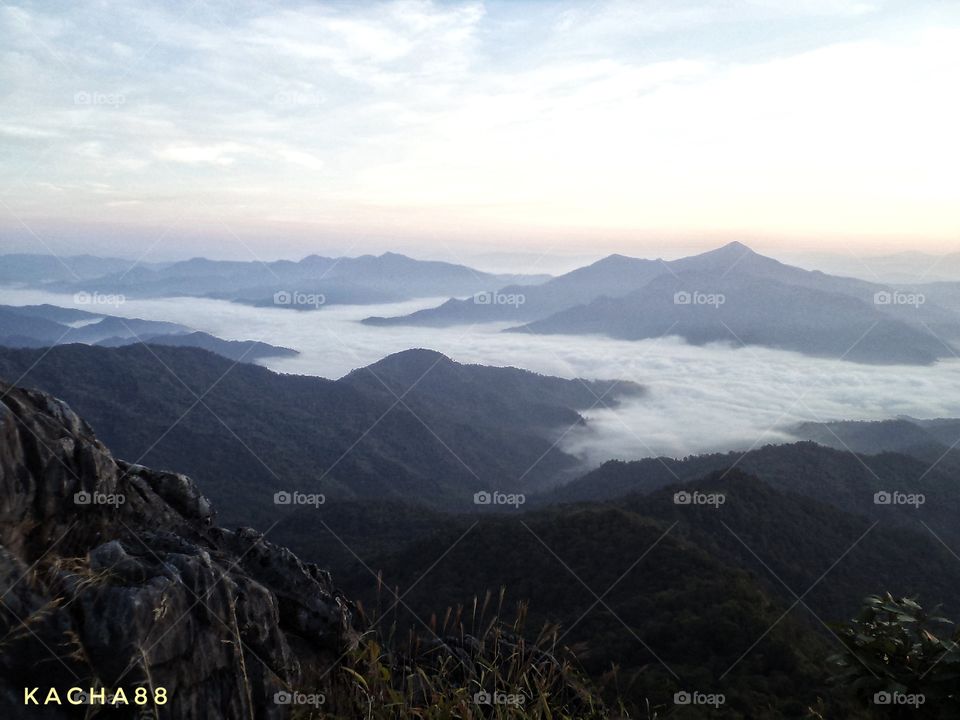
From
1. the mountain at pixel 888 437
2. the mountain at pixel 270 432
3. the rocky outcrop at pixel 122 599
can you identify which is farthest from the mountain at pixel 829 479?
the rocky outcrop at pixel 122 599

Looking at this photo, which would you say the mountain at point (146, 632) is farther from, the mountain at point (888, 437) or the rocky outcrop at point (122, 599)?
the mountain at point (888, 437)

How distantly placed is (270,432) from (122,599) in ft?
503

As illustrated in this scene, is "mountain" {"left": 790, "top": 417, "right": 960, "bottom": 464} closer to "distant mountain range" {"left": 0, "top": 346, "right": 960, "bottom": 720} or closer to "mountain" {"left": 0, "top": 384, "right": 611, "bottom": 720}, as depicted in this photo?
"distant mountain range" {"left": 0, "top": 346, "right": 960, "bottom": 720}

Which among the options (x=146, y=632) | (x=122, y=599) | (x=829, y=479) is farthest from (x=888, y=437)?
(x=122, y=599)

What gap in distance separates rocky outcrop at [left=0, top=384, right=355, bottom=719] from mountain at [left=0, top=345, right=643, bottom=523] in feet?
306

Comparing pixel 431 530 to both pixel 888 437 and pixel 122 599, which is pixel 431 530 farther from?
pixel 888 437

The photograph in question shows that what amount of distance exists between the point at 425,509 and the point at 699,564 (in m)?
51.0

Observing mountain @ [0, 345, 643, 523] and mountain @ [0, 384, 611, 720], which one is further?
mountain @ [0, 345, 643, 523]

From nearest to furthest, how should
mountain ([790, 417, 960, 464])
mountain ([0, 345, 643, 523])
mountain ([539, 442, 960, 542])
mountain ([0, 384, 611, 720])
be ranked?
mountain ([0, 384, 611, 720]) → mountain ([539, 442, 960, 542]) → mountain ([0, 345, 643, 523]) → mountain ([790, 417, 960, 464])

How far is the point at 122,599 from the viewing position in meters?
4.23

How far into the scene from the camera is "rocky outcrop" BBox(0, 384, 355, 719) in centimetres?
378

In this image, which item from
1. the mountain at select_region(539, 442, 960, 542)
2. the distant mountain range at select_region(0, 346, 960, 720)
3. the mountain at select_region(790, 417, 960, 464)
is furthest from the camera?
the mountain at select_region(790, 417, 960, 464)

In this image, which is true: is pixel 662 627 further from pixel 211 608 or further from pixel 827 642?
pixel 211 608

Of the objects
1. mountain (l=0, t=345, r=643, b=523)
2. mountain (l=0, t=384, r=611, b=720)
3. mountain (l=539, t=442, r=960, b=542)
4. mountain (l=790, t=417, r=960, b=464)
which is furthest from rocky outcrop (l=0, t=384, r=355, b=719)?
mountain (l=790, t=417, r=960, b=464)
